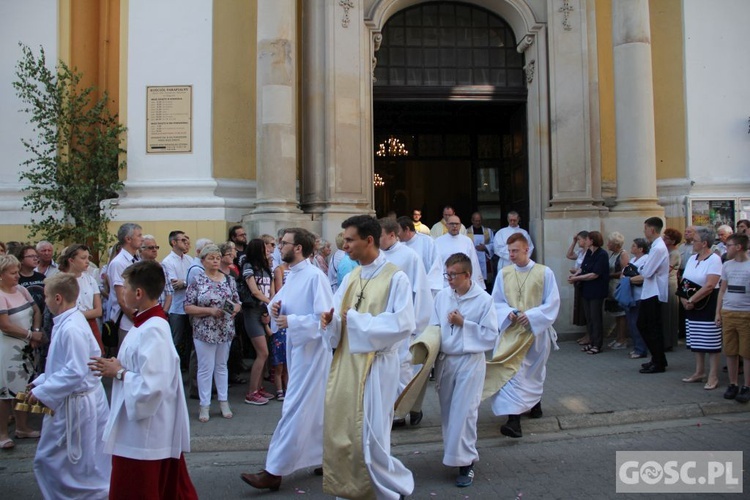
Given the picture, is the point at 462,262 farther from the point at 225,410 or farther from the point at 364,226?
the point at 225,410

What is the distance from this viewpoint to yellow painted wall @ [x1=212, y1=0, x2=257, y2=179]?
11.9 metres

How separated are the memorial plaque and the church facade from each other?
1.3 inches

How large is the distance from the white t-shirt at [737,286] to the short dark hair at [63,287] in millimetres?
6692

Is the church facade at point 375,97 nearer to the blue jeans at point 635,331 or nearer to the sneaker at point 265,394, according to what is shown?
the blue jeans at point 635,331

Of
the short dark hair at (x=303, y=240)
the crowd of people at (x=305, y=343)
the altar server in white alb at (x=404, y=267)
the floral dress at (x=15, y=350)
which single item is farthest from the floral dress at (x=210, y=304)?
the short dark hair at (x=303, y=240)

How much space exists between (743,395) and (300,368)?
5155 mm

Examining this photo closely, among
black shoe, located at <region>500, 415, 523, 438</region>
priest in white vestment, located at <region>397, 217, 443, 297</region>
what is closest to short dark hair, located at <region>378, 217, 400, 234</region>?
priest in white vestment, located at <region>397, 217, 443, 297</region>

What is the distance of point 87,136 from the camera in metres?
12.1

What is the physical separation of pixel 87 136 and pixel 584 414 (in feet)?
30.3

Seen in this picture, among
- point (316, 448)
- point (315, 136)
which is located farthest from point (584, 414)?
point (315, 136)

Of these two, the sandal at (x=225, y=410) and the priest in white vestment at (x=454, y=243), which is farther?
the priest in white vestment at (x=454, y=243)

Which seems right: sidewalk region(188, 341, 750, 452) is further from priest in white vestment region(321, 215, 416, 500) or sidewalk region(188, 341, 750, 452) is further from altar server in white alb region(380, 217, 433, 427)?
priest in white vestment region(321, 215, 416, 500)

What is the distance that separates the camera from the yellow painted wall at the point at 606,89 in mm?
12984

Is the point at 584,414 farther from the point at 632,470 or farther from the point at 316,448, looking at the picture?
the point at 316,448
